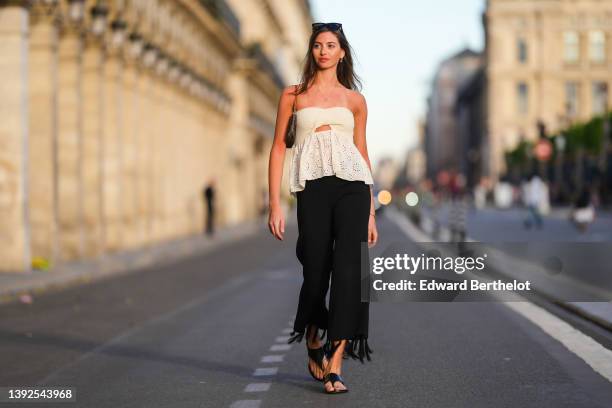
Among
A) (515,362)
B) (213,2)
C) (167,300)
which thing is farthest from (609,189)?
(515,362)

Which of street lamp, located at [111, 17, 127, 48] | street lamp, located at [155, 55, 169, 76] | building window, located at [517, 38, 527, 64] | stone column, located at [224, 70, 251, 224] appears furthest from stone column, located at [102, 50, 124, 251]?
building window, located at [517, 38, 527, 64]

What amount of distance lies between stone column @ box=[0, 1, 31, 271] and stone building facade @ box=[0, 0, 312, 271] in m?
0.02

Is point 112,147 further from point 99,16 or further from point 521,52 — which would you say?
point 521,52

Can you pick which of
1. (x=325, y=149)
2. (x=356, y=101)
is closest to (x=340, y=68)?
(x=356, y=101)

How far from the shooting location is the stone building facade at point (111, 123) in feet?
69.5

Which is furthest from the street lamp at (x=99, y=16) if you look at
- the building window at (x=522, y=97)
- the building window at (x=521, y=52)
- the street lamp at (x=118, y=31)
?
the building window at (x=521, y=52)

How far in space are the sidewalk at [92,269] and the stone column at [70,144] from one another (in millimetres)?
661

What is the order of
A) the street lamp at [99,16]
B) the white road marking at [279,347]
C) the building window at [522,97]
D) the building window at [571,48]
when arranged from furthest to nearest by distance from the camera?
the building window at [522,97] → the building window at [571,48] → the street lamp at [99,16] → the white road marking at [279,347]

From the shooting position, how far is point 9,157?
829 inches

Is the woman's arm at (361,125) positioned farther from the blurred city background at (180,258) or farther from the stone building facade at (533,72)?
the stone building facade at (533,72)

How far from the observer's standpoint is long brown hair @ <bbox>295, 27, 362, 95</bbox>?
734cm

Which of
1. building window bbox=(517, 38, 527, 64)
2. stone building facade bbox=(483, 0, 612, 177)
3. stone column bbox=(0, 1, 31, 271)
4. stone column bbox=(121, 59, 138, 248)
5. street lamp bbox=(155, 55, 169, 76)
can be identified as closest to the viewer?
stone column bbox=(0, 1, 31, 271)

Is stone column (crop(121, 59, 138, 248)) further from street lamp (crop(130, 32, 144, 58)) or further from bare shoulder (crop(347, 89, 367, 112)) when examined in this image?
bare shoulder (crop(347, 89, 367, 112))

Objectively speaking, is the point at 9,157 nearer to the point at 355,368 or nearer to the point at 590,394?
the point at 355,368
